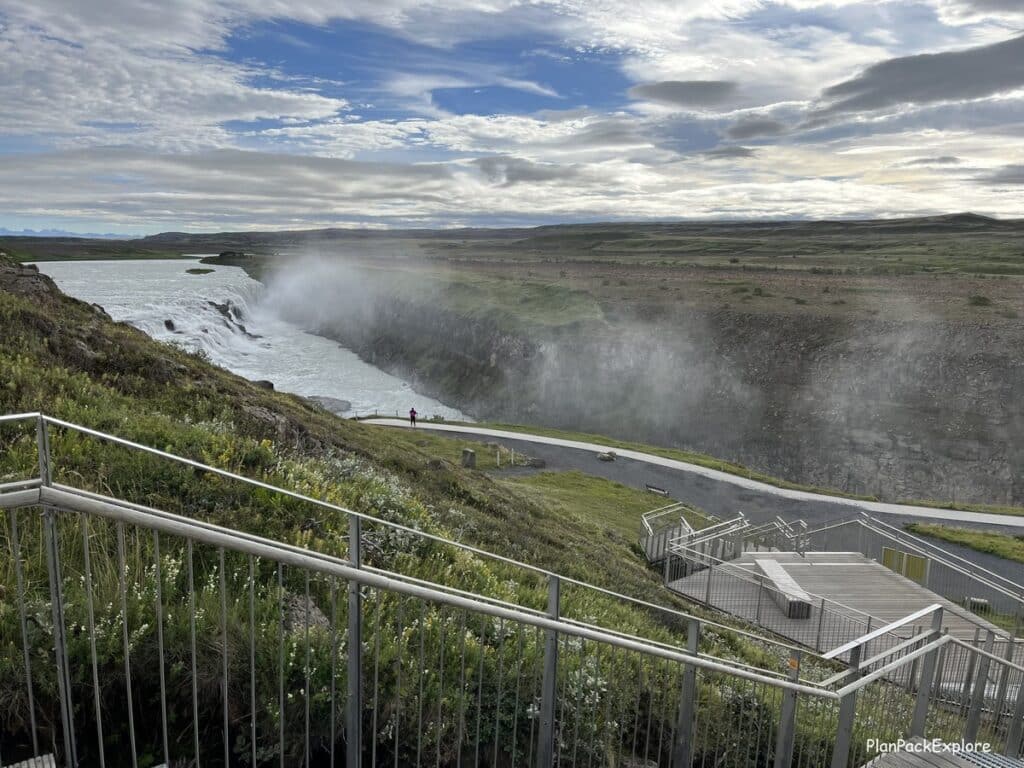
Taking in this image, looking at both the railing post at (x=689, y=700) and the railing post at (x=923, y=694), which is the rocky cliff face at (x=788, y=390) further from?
the railing post at (x=689, y=700)

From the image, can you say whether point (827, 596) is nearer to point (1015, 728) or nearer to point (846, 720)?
point (1015, 728)

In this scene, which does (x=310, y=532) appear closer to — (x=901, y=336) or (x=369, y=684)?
(x=369, y=684)

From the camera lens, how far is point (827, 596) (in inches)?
782

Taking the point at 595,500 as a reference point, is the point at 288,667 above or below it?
above

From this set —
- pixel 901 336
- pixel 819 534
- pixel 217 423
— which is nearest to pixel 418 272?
pixel 901 336

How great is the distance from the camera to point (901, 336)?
63.3 m

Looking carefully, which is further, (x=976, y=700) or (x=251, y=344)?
(x=251, y=344)

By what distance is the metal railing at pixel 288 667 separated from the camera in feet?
13.0

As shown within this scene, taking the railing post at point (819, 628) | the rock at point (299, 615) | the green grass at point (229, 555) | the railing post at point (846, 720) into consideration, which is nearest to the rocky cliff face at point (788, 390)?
the railing post at point (819, 628)

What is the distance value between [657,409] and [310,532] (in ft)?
192

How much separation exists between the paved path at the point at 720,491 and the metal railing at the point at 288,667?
28.5m

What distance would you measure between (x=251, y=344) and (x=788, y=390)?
5946 cm

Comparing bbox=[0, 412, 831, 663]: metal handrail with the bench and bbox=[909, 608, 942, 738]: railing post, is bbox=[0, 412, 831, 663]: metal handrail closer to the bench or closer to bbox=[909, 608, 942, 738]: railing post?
bbox=[909, 608, 942, 738]: railing post

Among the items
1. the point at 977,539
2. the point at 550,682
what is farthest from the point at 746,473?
the point at 550,682
